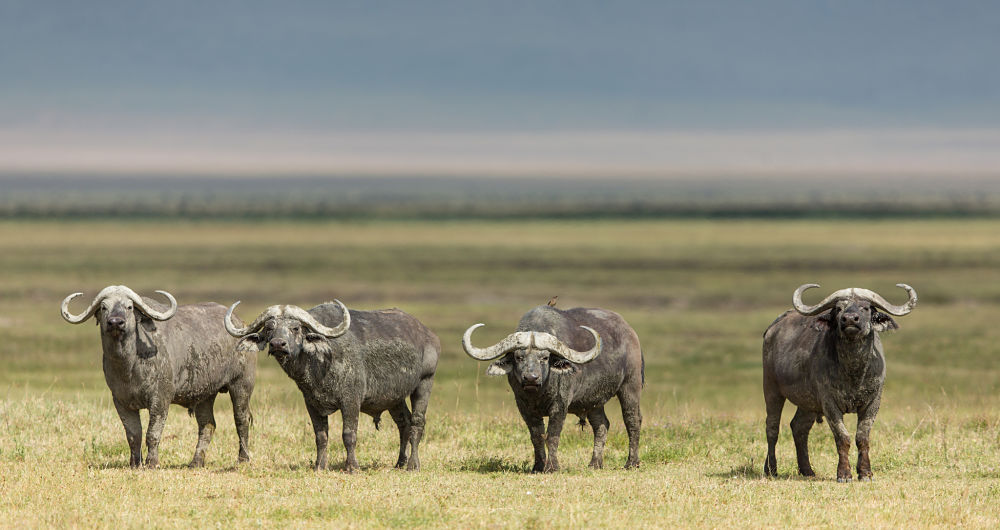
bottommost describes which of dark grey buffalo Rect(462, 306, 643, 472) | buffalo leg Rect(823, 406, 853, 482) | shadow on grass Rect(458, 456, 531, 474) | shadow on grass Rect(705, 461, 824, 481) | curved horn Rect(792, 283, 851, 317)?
shadow on grass Rect(705, 461, 824, 481)

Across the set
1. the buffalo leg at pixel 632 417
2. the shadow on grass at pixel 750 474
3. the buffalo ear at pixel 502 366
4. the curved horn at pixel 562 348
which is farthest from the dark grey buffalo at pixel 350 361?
the shadow on grass at pixel 750 474

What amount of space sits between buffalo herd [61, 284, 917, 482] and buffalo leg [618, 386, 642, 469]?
0.02m

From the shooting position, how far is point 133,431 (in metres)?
15.9

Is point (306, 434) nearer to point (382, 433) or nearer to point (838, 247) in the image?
point (382, 433)

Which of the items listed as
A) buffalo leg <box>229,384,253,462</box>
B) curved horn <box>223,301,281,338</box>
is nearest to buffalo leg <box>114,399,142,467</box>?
buffalo leg <box>229,384,253,462</box>

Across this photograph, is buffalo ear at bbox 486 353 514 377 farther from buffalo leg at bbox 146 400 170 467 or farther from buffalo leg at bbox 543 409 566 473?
buffalo leg at bbox 146 400 170 467

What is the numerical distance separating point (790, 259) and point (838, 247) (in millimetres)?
13607

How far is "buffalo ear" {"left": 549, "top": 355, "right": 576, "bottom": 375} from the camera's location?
52.2 ft

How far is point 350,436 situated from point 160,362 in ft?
8.40

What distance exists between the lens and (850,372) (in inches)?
606

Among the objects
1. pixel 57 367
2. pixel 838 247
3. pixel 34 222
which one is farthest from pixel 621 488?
pixel 34 222

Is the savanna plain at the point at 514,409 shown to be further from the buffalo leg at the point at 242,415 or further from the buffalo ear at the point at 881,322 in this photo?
the buffalo ear at the point at 881,322

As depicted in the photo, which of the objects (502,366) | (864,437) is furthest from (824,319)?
(502,366)

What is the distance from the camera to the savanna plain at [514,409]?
13.2 meters
